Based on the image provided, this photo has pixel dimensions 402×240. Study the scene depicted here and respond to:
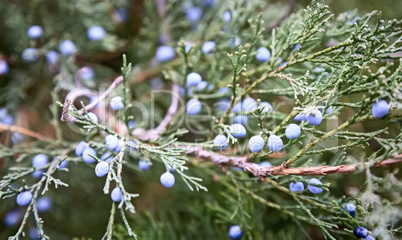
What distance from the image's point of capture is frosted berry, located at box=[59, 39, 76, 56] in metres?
1.41

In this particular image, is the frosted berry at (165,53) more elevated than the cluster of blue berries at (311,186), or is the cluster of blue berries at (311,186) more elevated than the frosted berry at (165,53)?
the frosted berry at (165,53)

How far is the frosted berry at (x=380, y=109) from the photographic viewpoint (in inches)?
29.9

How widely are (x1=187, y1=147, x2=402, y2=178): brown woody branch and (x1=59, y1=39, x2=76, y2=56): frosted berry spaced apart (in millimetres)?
754

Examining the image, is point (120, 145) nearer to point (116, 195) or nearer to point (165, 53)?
point (116, 195)

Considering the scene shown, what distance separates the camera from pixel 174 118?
119 centimetres

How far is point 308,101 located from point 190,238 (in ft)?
2.52

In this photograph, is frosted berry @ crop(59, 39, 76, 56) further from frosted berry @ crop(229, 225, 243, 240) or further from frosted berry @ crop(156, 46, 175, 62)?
frosted berry @ crop(229, 225, 243, 240)

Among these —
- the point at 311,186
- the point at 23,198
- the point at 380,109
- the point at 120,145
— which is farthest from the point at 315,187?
the point at 23,198

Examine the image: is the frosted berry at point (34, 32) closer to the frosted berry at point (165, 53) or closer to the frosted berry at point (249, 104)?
the frosted berry at point (165, 53)

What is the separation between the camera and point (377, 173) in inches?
60.3

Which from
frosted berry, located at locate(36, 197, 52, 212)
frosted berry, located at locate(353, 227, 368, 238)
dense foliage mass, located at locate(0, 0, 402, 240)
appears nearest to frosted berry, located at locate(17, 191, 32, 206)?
dense foliage mass, located at locate(0, 0, 402, 240)

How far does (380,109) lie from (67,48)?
120 cm

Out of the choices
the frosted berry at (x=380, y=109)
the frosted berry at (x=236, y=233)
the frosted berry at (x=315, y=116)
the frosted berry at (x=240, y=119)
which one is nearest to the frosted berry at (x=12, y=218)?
the frosted berry at (x=236, y=233)

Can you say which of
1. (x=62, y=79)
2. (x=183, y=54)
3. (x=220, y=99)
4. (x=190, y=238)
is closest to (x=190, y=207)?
(x=190, y=238)
